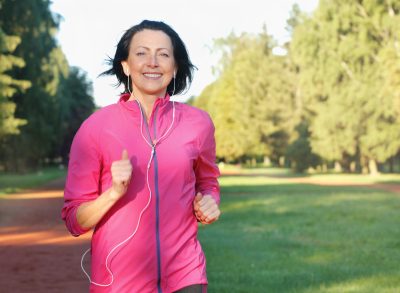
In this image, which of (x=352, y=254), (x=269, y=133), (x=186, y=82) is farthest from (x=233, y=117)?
(x=186, y=82)

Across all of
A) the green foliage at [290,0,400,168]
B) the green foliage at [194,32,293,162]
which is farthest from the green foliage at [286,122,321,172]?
the green foliage at [194,32,293,162]

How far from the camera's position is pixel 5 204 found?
2736 centimetres

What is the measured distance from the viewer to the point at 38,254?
42.2ft

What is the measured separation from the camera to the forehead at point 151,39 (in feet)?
9.97

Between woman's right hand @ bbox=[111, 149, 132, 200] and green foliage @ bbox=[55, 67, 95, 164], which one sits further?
green foliage @ bbox=[55, 67, 95, 164]

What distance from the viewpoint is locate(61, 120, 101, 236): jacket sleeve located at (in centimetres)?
282

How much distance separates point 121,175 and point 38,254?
10670 mm

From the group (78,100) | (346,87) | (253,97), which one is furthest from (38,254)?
(78,100)

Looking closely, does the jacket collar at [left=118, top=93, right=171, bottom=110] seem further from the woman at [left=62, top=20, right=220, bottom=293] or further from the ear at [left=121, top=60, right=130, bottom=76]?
the ear at [left=121, top=60, right=130, bottom=76]

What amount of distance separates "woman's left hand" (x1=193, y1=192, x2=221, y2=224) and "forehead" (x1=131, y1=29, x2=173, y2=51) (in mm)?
605

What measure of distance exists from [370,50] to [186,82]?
182ft

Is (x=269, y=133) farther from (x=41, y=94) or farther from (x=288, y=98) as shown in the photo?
(x=41, y=94)

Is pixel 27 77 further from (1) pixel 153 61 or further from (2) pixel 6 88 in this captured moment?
(1) pixel 153 61

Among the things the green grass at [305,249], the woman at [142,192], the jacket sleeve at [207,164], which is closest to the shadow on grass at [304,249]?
the green grass at [305,249]
